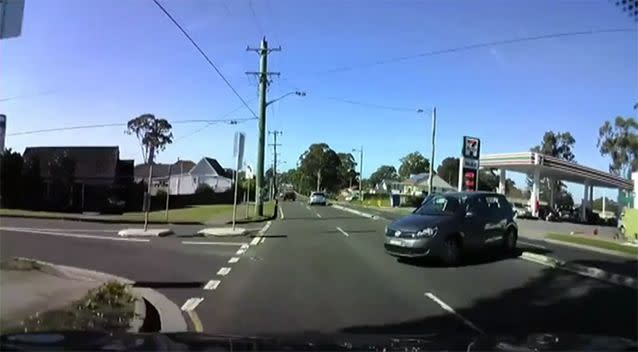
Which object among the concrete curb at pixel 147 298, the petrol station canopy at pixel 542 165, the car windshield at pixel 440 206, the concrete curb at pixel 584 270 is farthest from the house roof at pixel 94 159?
the concrete curb at pixel 584 270

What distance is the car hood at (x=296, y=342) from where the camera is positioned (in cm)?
513

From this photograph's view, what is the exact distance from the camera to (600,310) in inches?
396

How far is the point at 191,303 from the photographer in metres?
10.1

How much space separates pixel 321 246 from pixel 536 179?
168ft

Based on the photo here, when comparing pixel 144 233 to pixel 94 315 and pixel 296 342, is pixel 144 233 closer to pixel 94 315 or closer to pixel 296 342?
pixel 94 315

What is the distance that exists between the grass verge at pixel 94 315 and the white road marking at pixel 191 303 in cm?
72

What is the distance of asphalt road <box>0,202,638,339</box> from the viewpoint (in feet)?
28.7

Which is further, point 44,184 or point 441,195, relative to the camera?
point 44,184

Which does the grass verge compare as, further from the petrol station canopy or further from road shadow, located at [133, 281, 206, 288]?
the petrol station canopy

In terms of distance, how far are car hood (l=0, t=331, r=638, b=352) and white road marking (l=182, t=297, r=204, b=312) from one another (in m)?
3.51

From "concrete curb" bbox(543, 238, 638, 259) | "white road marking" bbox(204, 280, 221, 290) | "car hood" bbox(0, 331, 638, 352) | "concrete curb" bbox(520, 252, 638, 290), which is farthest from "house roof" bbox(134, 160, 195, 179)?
"car hood" bbox(0, 331, 638, 352)

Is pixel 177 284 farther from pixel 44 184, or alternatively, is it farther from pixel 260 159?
pixel 44 184

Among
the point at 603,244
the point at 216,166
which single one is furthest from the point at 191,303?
the point at 216,166

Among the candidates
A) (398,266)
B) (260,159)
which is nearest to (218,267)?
(398,266)
